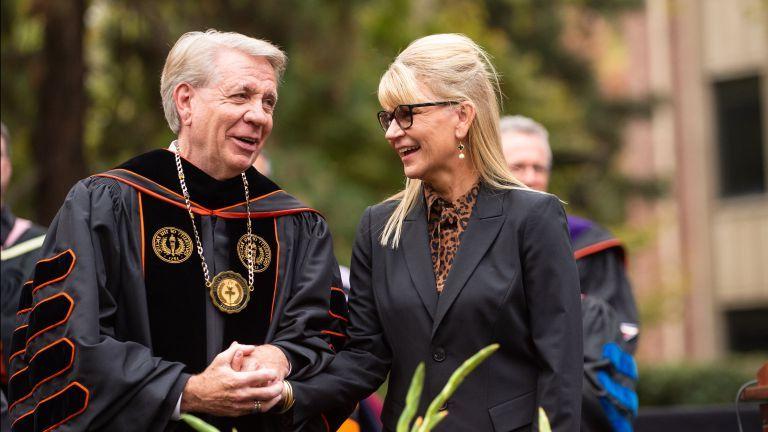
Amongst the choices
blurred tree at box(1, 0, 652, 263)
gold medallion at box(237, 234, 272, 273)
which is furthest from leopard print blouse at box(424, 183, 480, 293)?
blurred tree at box(1, 0, 652, 263)

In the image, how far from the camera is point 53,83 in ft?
38.5

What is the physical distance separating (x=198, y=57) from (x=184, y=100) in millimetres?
176

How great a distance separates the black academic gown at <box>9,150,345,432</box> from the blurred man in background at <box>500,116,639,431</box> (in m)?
1.68

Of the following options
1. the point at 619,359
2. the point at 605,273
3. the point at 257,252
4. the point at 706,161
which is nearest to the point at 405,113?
the point at 257,252

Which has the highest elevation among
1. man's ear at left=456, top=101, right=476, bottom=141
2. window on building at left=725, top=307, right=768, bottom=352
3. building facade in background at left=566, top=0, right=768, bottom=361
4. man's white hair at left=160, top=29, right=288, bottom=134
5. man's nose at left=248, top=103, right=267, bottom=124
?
man's white hair at left=160, top=29, right=288, bottom=134

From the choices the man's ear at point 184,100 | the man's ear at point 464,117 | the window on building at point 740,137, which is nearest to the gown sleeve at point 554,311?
the man's ear at point 464,117

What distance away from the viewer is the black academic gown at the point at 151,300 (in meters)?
4.54

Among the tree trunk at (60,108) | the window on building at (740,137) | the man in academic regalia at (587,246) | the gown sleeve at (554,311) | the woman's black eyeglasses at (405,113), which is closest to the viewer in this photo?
the gown sleeve at (554,311)

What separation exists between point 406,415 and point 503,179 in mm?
1926

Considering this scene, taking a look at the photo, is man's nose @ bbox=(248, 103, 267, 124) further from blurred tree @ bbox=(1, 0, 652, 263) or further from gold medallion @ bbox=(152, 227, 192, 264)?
blurred tree @ bbox=(1, 0, 652, 263)

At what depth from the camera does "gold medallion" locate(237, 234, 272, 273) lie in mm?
5031

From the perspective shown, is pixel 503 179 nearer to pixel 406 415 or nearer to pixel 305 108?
pixel 406 415

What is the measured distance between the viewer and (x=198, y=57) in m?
4.98

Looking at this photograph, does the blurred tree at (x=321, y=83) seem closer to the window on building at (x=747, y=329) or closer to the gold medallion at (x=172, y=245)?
the gold medallion at (x=172, y=245)
